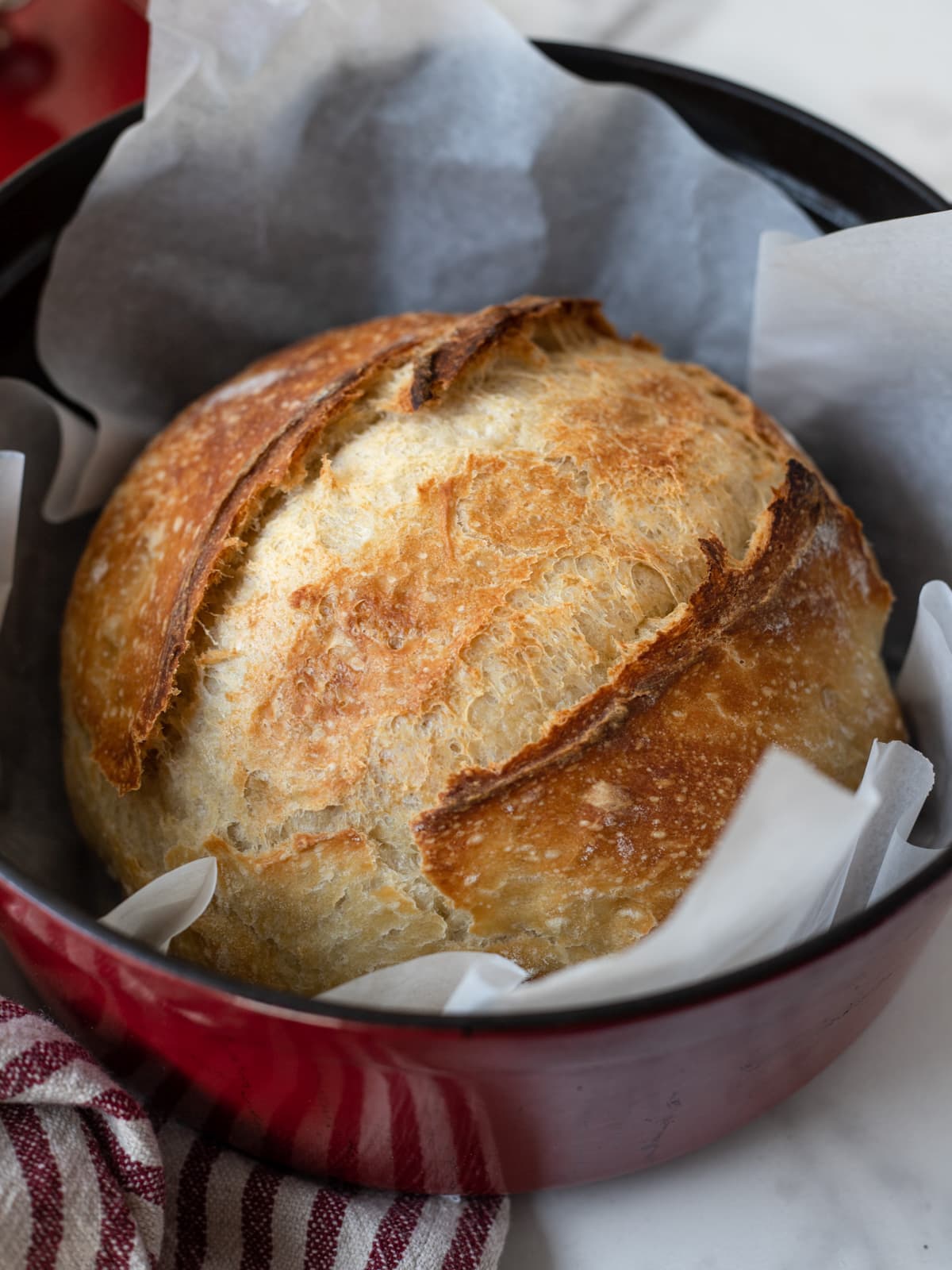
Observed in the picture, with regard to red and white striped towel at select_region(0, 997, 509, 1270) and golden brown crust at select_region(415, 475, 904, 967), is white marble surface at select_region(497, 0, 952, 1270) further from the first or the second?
golden brown crust at select_region(415, 475, 904, 967)

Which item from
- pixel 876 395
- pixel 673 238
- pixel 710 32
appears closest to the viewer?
pixel 876 395

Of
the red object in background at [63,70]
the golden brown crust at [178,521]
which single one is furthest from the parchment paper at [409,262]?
the red object in background at [63,70]

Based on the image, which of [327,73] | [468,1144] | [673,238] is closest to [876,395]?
[673,238]

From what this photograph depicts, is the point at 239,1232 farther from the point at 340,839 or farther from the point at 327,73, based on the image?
the point at 327,73

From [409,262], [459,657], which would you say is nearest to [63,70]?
[409,262]

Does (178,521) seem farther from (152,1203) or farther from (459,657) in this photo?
(152,1203)
